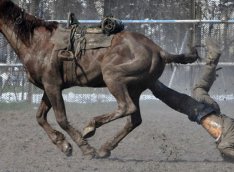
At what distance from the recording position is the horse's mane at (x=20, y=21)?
8.80m

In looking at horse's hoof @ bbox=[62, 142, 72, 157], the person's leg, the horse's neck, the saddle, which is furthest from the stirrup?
the person's leg

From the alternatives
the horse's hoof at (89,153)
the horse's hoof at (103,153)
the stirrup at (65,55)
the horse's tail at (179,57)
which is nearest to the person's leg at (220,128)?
the horse's tail at (179,57)

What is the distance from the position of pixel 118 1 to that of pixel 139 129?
5238 millimetres

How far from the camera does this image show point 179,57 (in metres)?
8.50

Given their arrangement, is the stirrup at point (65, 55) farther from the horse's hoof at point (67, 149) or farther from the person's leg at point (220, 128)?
the person's leg at point (220, 128)

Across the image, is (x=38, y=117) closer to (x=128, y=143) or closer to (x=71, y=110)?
(x=128, y=143)

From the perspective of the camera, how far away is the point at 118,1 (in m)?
15.7

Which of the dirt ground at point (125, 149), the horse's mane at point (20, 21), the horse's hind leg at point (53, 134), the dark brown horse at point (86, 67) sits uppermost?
the horse's mane at point (20, 21)

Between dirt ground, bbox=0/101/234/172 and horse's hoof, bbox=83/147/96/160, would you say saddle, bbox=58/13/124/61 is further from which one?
dirt ground, bbox=0/101/234/172

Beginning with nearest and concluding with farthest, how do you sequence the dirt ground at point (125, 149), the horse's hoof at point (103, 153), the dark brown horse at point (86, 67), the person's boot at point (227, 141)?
1. the dirt ground at point (125, 149)
2. the dark brown horse at point (86, 67)
3. the person's boot at point (227, 141)
4. the horse's hoof at point (103, 153)

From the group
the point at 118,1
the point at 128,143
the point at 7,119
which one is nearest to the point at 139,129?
the point at 128,143

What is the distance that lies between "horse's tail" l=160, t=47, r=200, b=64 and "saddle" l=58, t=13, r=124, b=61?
0.70 m

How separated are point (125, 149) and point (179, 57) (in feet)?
5.62

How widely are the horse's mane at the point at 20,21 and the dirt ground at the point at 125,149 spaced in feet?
5.15
